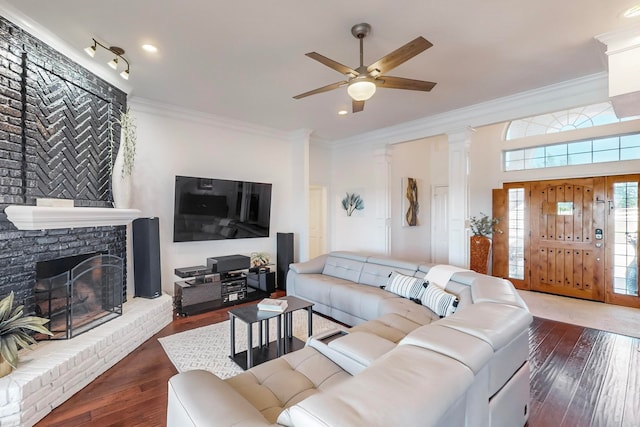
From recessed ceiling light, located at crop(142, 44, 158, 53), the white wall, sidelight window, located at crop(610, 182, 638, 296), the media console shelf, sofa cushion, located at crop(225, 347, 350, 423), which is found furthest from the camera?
sidelight window, located at crop(610, 182, 638, 296)

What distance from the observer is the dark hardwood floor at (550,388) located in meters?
2.00

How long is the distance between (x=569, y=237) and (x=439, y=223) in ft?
8.03

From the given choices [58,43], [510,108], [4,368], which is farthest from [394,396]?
[510,108]

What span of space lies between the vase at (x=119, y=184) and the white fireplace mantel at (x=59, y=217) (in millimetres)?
199

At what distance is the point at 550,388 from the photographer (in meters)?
2.33

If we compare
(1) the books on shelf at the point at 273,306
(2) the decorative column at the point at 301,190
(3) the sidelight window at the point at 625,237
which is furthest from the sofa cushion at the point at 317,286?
(3) the sidelight window at the point at 625,237

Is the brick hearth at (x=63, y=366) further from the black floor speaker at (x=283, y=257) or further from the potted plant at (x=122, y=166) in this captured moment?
the black floor speaker at (x=283, y=257)

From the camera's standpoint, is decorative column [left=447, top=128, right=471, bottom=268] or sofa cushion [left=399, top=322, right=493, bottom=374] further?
decorative column [left=447, top=128, right=471, bottom=268]

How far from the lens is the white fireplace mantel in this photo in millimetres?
2234

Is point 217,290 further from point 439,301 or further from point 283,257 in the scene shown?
point 439,301

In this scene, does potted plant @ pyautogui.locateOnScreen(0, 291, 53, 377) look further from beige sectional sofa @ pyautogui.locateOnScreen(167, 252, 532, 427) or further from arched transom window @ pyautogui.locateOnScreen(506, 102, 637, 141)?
arched transom window @ pyautogui.locateOnScreen(506, 102, 637, 141)

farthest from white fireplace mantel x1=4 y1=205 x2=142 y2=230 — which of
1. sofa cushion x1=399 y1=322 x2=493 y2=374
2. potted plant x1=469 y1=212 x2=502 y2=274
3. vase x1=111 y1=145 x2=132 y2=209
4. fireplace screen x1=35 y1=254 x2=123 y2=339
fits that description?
potted plant x1=469 y1=212 x2=502 y2=274

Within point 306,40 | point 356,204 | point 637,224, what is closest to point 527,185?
point 637,224

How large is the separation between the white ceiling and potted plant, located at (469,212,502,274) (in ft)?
8.29
